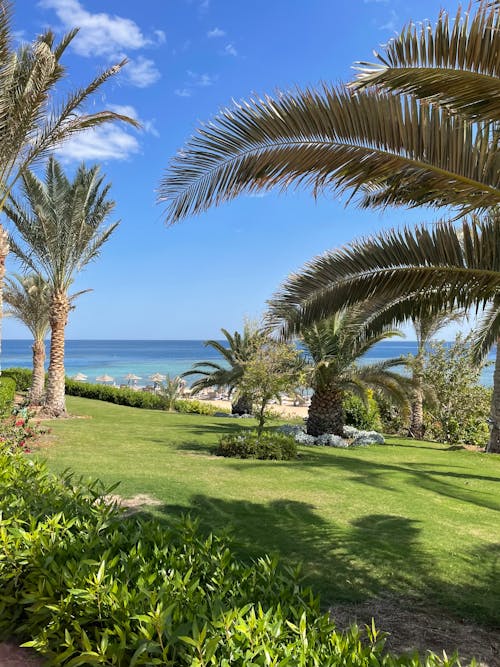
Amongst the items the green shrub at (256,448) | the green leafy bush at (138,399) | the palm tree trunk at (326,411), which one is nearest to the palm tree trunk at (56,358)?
the green shrub at (256,448)

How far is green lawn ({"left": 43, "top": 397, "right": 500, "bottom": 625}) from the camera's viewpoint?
4.82 meters

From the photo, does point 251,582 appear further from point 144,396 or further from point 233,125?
point 144,396

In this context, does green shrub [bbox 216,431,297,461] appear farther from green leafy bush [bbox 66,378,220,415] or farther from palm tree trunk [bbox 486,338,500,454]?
green leafy bush [bbox 66,378,220,415]

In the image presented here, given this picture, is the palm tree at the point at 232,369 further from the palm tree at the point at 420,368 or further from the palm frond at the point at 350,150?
the palm frond at the point at 350,150

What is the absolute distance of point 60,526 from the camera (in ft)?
10.0

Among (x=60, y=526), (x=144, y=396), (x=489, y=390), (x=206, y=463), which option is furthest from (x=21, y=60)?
(x=489, y=390)

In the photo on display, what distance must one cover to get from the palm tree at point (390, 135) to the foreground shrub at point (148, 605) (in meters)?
3.00

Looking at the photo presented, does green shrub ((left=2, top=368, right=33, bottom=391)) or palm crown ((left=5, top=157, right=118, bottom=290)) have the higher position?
palm crown ((left=5, top=157, right=118, bottom=290))

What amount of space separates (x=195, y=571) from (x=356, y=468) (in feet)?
26.4

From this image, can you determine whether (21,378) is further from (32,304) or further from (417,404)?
(417,404)

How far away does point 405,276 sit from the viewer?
5.01m

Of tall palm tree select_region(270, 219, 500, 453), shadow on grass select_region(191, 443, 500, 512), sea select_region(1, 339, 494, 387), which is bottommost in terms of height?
sea select_region(1, 339, 494, 387)

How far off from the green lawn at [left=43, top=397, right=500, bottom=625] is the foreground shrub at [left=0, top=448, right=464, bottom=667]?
76 centimetres

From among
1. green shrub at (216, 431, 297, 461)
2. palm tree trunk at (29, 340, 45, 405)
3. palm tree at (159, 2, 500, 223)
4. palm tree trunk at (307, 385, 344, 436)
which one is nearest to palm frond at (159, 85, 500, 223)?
palm tree at (159, 2, 500, 223)
